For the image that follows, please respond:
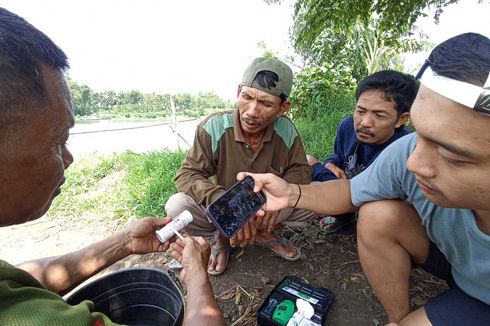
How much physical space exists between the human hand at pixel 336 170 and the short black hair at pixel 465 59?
1749 mm

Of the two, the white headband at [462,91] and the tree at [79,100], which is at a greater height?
the white headband at [462,91]

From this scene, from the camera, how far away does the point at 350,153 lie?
108 inches

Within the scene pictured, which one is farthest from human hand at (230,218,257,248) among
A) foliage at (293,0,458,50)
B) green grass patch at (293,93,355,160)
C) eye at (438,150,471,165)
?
foliage at (293,0,458,50)

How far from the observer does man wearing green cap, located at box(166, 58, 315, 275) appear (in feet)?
7.07

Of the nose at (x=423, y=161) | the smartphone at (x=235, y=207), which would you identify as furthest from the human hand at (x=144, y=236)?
the nose at (x=423, y=161)

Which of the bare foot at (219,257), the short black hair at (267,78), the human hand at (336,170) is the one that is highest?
the short black hair at (267,78)

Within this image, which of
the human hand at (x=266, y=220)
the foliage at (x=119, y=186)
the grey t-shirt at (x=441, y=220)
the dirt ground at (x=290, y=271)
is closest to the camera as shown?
the grey t-shirt at (x=441, y=220)

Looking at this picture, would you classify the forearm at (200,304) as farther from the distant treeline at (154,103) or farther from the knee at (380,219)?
the distant treeline at (154,103)

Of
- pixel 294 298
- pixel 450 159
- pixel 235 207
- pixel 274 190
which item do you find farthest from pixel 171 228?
pixel 450 159

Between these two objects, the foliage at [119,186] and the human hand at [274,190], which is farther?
the foliage at [119,186]

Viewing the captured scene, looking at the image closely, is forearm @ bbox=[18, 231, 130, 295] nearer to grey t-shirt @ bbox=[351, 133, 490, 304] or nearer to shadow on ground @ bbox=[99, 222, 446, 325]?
shadow on ground @ bbox=[99, 222, 446, 325]

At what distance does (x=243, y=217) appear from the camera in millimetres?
1779

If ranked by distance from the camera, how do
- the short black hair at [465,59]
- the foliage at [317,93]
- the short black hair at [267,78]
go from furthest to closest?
1. the foliage at [317,93]
2. the short black hair at [267,78]
3. the short black hair at [465,59]

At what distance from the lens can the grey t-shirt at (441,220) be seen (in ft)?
3.85
